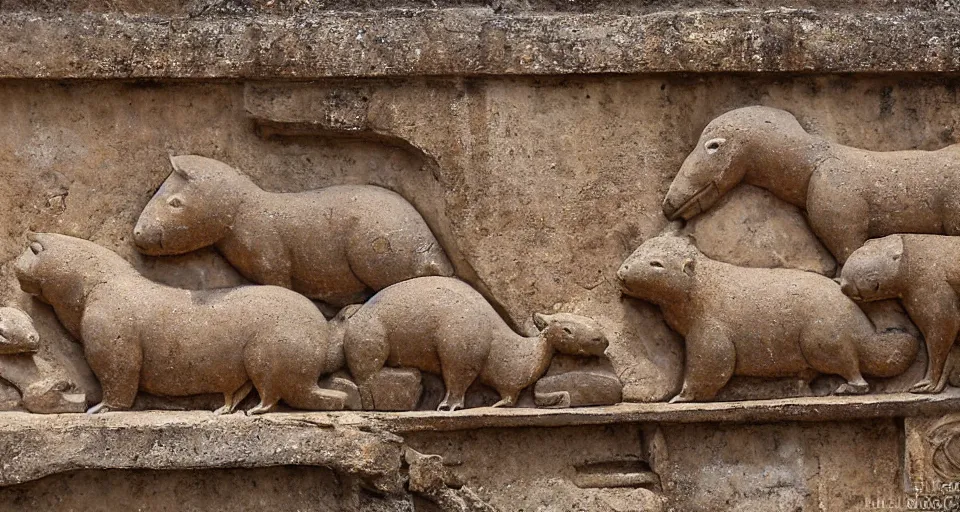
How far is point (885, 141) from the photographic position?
4.62 metres

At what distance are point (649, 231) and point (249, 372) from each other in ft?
4.33

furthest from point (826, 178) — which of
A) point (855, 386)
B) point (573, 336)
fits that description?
point (573, 336)

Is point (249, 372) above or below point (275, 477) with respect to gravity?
above

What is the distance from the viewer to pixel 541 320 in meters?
4.43

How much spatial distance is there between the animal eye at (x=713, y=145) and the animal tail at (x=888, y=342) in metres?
0.66

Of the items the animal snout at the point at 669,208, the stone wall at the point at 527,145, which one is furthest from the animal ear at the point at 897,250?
the animal snout at the point at 669,208

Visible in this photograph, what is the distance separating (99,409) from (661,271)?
1.75 metres

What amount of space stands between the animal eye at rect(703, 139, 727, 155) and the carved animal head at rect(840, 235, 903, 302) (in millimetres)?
529

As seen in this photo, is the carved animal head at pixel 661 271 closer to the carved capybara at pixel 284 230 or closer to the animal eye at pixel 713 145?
the animal eye at pixel 713 145

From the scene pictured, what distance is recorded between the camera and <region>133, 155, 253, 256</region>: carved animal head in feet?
14.5

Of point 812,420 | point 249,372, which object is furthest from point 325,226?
point 812,420

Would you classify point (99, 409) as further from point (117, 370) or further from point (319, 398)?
point (319, 398)

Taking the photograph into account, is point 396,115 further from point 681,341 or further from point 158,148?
point 681,341

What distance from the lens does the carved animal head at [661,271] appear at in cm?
442
